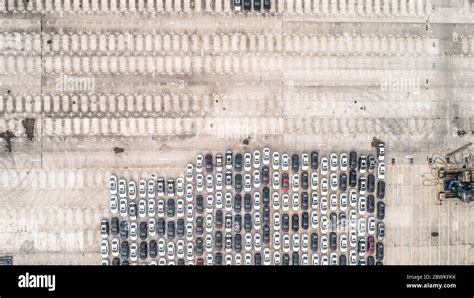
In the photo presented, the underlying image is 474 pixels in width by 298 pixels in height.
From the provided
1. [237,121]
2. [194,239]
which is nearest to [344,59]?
[237,121]

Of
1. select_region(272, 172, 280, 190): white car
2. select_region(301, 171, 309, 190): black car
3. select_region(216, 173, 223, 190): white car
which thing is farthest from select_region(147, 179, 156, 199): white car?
select_region(301, 171, 309, 190): black car

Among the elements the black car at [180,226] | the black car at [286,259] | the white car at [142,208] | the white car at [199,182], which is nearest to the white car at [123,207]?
the white car at [142,208]

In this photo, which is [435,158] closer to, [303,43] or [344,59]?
[344,59]

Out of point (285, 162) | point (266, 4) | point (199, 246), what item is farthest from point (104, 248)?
point (266, 4)

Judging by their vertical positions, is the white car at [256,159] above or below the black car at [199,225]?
above

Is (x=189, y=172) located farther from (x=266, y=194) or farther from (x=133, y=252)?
(x=133, y=252)

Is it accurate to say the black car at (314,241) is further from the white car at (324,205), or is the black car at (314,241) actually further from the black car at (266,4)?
the black car at (266,4)

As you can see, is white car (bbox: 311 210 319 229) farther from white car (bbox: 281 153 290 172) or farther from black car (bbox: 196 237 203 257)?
black car (bbox: 196 237 203 257)
